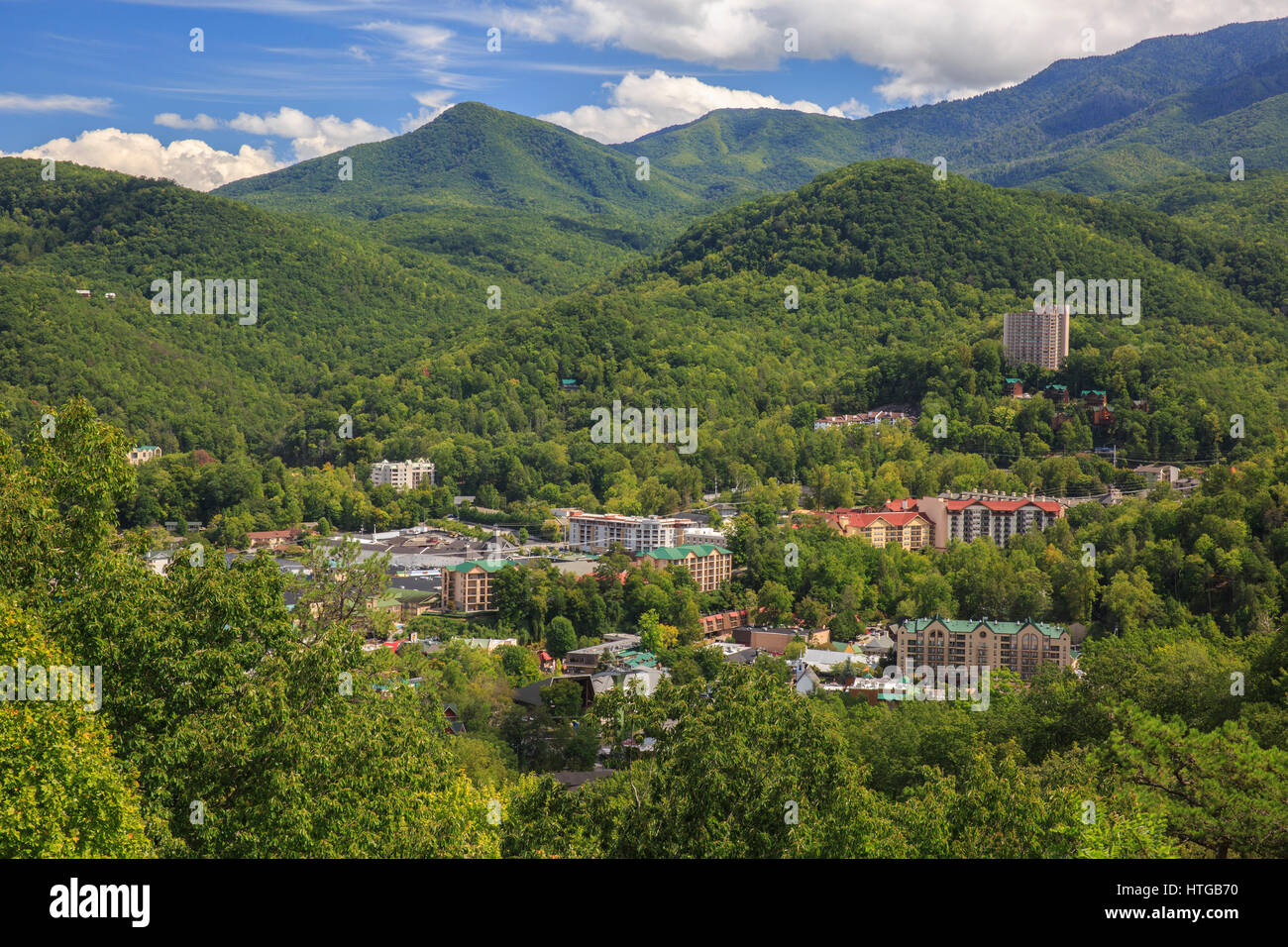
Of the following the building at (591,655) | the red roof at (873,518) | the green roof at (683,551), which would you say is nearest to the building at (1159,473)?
the red roof at (873,518)

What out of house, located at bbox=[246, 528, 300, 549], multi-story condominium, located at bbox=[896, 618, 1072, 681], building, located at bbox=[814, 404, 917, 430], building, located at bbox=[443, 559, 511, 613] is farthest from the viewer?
building, located at bbox=[814, 404, 917, 430]

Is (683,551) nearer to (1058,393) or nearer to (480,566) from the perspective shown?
(480,566)

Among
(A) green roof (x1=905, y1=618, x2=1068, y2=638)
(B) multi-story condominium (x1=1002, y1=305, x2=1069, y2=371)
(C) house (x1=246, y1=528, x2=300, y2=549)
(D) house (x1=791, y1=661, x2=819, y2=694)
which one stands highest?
(B) multi-story condominium (x1=1002, y1=305, x2=1069, y2=371)

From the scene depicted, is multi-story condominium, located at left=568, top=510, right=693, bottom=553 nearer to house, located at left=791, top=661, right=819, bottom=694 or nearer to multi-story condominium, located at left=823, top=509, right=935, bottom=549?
multi-story condominium, located at left=823, top=509, right=935, bottom=549

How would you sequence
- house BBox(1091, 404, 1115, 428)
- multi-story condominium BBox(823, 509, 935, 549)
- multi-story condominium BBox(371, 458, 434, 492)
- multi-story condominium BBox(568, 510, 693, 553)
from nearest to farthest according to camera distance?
multi-story condominium BBox(823, 509, 935, 549) → multi-story condominium BBox(568, 510, 693, 553) → house BBox(1091, 404, 1115, 428) → multi-story condominium BBox(371, 458, 434, 492)

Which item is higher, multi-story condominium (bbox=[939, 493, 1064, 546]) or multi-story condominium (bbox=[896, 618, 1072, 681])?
multi-story condominium (bbox=[939, 493, 1064, 546])

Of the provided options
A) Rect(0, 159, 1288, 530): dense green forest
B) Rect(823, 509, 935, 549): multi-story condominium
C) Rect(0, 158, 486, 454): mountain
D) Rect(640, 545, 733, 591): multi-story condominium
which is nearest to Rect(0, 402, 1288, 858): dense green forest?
Rect(640, 545, 733, 591): multi-story condominium

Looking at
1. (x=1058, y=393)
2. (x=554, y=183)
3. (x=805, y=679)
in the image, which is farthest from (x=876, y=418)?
(x=554, y=183)
